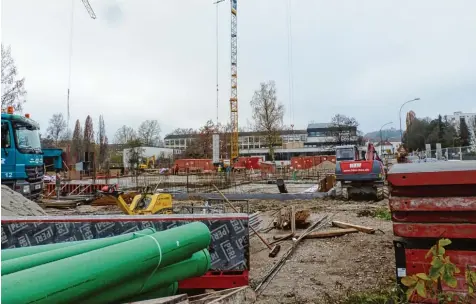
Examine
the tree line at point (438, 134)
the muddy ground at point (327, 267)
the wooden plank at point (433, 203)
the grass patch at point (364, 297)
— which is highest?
the tree line at point (438, 134)

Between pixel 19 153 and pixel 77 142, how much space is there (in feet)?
188

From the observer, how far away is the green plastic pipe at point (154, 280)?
3.15 m

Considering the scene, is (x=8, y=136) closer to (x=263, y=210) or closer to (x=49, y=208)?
(x=49, y=208)

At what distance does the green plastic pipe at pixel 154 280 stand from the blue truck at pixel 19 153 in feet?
32.5

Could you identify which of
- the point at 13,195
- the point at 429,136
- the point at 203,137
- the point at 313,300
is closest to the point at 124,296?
the point at 313,300

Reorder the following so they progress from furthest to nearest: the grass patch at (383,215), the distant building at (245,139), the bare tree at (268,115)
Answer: the distant building at (245,139) → the bare tree at (268,115) → the grass patch at (383,215)

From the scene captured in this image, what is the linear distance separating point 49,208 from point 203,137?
2126 inches

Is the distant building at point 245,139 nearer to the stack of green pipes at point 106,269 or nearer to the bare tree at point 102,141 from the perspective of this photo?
the bare tree at point 102,141

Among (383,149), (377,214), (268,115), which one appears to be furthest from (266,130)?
(377,214)

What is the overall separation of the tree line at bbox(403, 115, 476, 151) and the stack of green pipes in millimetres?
67158

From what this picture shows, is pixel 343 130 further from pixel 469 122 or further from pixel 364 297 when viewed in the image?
pixel 364 297

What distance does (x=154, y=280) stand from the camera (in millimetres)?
3672

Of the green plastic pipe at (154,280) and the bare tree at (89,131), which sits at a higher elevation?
the bare tree at (89,131)

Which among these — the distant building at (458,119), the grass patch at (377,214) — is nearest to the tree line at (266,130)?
the distant building at (458,119)
